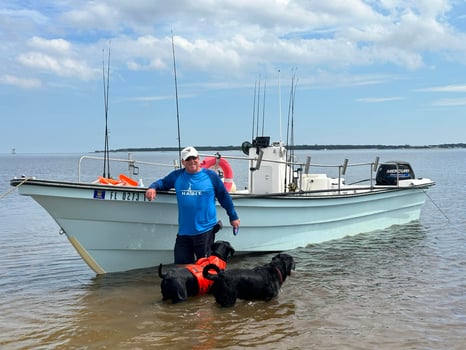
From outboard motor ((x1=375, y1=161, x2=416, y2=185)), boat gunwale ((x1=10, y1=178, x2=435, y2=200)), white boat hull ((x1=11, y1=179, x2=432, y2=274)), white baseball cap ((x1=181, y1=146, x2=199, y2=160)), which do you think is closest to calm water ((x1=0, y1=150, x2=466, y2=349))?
white boat hull ((x1=11, y1=179, x2=432, y2=274))

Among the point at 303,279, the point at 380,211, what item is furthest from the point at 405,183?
the point at 303,279

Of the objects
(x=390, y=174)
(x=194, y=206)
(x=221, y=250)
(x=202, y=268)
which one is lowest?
(x=202, y=268)

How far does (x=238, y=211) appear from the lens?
28.5 ft

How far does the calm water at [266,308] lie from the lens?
5543mm

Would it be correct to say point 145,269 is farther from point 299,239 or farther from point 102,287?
point 299,239

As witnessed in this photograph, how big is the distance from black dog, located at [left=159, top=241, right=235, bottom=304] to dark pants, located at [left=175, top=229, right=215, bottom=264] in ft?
0.35

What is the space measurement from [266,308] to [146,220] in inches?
92.4

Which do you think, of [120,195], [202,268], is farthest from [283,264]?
[120,195]

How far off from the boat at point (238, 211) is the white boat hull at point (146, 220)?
0.01 meters

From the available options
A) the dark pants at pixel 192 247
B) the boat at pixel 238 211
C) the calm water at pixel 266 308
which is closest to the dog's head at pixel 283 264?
the calm water at pixel 266 308

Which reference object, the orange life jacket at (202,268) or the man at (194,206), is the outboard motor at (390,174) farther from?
the orange life jacket at (202,268)

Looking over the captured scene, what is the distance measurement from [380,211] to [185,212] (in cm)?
675

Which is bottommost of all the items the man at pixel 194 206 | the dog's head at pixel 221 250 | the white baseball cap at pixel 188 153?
the dog's head at pixel 221 250

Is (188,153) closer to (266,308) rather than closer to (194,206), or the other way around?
(194,206)
